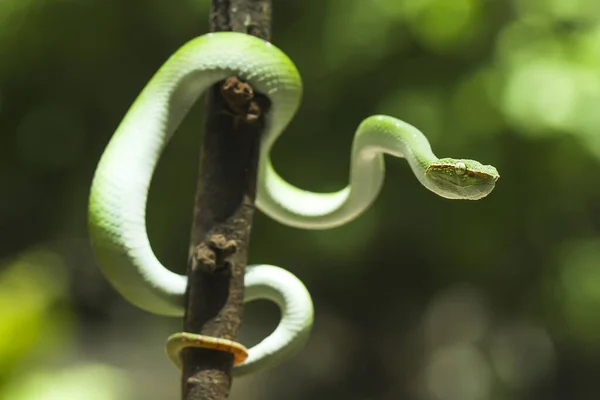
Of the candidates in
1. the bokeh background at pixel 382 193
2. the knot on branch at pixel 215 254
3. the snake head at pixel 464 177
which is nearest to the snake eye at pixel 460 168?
the snake head at pixel 464 177

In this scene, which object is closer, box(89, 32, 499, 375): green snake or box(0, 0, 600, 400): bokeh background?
box(89, 32, 499, 375): green snake

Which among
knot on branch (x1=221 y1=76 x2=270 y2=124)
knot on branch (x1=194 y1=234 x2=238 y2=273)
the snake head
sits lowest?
knot on branch (x1=194 y1=234 x2=238 y2=273)

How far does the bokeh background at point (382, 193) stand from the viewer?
2609mm

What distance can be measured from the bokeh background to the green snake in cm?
151

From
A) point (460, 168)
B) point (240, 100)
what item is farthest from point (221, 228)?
point (460, 168)

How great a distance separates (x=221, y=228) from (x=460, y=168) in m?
0.29

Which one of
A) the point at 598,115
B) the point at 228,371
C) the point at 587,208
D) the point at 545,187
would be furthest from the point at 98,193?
the point at 587,208

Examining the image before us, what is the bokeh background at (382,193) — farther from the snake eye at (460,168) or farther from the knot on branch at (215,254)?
the snake eye at (460,168)

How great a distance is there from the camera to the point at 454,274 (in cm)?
311

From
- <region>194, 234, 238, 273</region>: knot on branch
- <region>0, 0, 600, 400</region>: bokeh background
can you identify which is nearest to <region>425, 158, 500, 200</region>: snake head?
<region>194, 234, 238, 273</region>: knot on branch

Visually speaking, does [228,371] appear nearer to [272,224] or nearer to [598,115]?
[598,115]

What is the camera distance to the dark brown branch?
2.54 ft

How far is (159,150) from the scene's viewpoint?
929 mm

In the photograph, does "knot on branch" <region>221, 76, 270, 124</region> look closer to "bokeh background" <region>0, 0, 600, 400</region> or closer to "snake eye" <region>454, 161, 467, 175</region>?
"snake eye" <region>454, 161, 467, 175</region>
